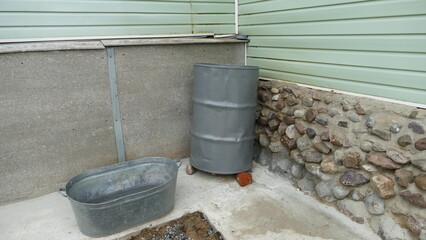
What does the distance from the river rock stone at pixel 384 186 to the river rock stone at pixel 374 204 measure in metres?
0.07

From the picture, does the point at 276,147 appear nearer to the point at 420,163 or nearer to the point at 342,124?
the point at 342,124

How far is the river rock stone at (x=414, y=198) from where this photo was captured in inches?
71.1

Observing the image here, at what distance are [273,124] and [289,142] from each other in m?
0.29

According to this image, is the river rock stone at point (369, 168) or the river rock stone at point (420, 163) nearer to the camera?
the river rock stone at point (420, 163)

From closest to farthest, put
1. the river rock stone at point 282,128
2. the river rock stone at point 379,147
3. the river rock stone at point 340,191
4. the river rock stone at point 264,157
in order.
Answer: the river rock stone at point 379,147
the river rock stone at point 340,191
the river rock stone at point 282,128
the river rock stone at point 264,157

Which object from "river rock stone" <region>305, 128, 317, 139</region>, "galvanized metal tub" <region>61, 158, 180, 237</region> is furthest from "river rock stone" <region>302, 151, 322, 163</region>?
"galvanized metal tub" <region>61, 158, 180, 237</region>

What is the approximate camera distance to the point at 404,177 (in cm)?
188

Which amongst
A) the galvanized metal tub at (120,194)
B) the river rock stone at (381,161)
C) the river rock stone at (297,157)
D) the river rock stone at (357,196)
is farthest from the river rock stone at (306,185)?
the galvanized metal tub at (120,194)

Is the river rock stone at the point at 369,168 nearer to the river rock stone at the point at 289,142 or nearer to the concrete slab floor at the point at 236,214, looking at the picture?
the concrete slab floor at the point at 236,214

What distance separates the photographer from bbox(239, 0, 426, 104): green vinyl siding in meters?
1.84

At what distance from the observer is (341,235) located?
202 cm

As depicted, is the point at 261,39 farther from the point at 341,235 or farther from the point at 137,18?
the point at 341,235

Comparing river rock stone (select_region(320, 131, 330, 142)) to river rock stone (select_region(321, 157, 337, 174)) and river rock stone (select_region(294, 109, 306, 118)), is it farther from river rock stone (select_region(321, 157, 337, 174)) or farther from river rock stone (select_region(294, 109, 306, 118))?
river rock stone (select_region(294, 109, 306, 118))

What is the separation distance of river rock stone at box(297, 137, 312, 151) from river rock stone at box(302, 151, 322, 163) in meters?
0.06
